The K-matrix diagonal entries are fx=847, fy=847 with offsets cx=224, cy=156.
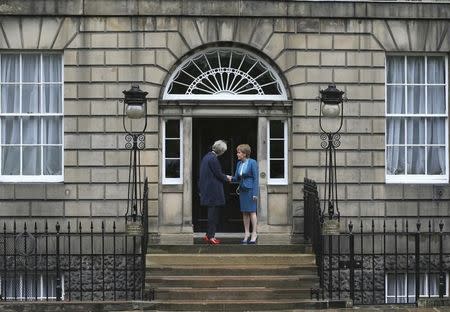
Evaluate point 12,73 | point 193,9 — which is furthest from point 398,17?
point 12,73

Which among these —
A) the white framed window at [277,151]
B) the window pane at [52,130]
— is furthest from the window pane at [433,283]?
the window pane at [52,130]

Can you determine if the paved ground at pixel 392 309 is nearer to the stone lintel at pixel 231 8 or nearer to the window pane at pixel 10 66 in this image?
the stone lintel at pixel 231 8

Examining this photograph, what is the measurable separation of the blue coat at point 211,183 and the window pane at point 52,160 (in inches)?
123

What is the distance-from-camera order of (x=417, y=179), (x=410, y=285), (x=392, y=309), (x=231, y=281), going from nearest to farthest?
(x=392, y=309) < (x=231, y=281) < (x=410, y=285) < (x=417, y=179)

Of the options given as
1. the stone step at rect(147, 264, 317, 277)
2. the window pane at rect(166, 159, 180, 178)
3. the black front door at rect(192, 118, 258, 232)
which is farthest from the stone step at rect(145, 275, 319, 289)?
the black front door at rect(192, 118, 258, 232)

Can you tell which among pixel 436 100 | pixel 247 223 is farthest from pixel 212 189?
pixel 436 100

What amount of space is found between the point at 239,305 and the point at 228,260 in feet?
4.75

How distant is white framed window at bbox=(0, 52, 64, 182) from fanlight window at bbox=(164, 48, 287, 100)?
91.6 inches

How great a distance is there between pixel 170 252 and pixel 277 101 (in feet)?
12.2

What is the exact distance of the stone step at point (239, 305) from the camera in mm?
13406

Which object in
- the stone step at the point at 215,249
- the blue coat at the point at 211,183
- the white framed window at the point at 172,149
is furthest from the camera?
the white framed window at the point at 172,149

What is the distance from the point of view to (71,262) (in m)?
16.2

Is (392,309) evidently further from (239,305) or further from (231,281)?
(231,281)

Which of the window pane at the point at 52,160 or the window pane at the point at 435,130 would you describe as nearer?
the window pane at the point at 52,160
